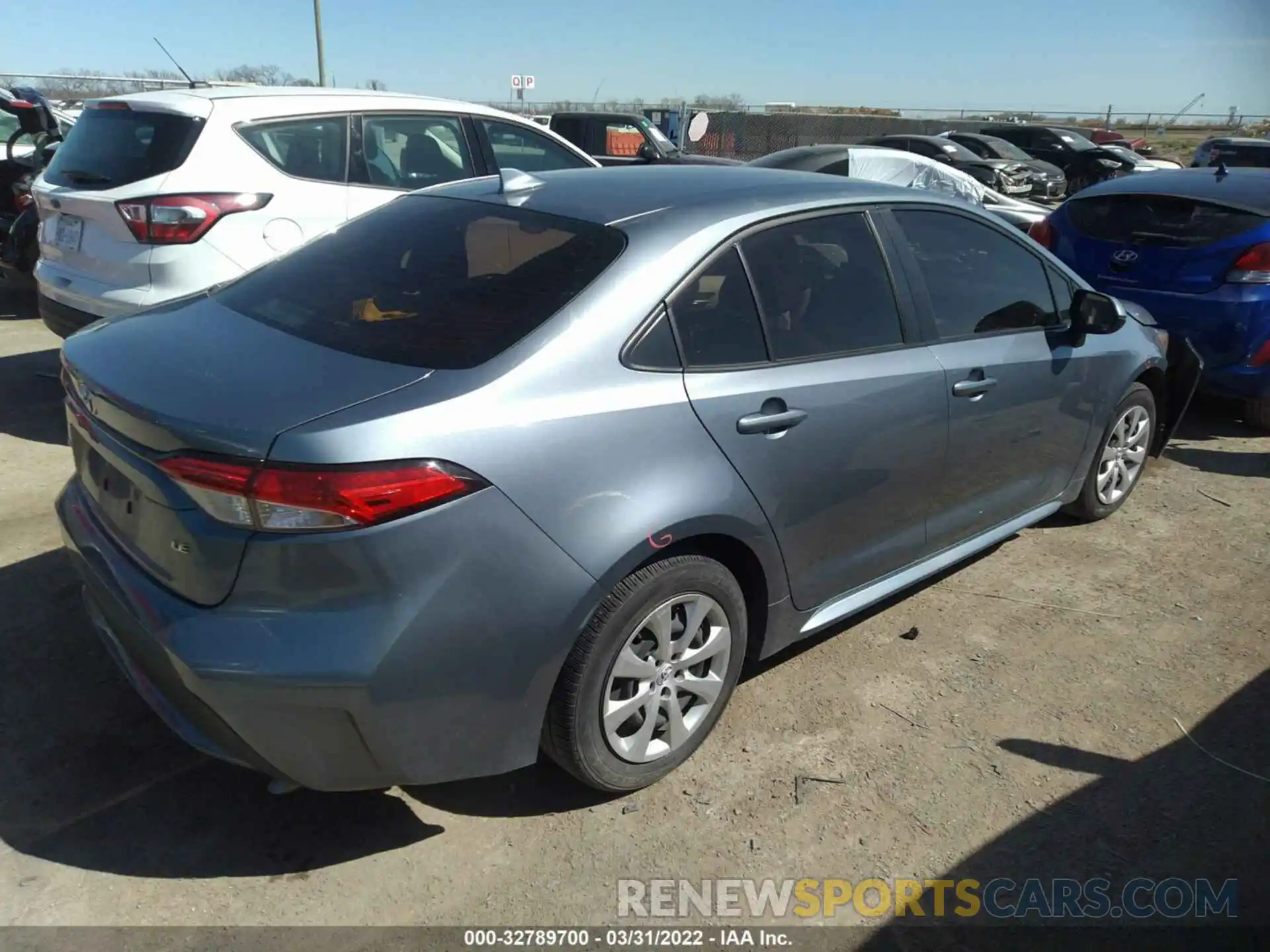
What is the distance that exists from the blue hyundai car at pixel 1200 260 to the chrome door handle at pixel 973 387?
9.98 feet

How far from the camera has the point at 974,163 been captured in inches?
648

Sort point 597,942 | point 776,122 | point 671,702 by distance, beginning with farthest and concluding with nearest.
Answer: point 776,122
point 671,702
point 597,942

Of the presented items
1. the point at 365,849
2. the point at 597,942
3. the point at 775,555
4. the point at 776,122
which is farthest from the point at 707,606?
the point at 776,122

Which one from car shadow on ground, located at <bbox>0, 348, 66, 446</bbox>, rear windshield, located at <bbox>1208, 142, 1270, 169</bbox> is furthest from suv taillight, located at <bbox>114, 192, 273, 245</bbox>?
rear windshield, located at <bbox>1208, 142, 1270, 169</bbox>

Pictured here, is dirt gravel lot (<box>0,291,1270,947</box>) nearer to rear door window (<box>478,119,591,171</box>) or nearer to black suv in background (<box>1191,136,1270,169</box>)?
rear door window (<box>478,119,591,171</box>)

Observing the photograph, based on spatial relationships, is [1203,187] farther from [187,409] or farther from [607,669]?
[187,409]

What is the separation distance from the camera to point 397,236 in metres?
3.11

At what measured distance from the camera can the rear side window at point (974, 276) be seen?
11.8 ft

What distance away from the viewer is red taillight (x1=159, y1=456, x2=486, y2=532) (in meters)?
2.14

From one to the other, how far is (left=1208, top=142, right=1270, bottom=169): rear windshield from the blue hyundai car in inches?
664

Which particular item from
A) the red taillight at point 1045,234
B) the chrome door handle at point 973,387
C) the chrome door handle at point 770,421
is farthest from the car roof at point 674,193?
the red taillight at point 1045,234

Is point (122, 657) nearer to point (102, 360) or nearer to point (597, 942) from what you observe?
point (102, 360)

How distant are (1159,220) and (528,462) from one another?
5456 mm

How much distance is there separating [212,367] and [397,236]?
0.84 meters
